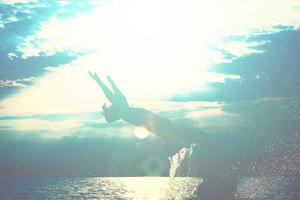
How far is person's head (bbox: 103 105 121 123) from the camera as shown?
16.8m

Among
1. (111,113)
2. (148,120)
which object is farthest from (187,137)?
(111,113)

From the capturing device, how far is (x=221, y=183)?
55.2 ft

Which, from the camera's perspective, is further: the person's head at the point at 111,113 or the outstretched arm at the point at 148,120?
the person's head at the point at 111,113

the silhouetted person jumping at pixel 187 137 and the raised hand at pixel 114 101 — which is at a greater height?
the raised hand at pixel 114 101

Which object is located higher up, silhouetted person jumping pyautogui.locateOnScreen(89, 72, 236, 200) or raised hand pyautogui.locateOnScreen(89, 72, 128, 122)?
raised hand pyautogui.locateOnScreen(89, 72, 128, 122)

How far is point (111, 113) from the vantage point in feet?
55.4

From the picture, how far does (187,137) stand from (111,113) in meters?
3.68

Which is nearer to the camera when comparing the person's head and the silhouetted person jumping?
the silhouetted person jumping

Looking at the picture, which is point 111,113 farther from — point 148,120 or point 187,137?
point 187,137

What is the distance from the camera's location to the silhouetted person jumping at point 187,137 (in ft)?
53.7

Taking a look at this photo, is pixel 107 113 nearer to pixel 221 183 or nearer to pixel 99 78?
pixel 99 78

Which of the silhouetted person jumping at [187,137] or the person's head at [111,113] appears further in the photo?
the person's head at [111,113]

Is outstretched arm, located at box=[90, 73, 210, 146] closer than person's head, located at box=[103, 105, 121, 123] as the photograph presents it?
Yes

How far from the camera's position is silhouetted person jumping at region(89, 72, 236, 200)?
1638 centimetres
